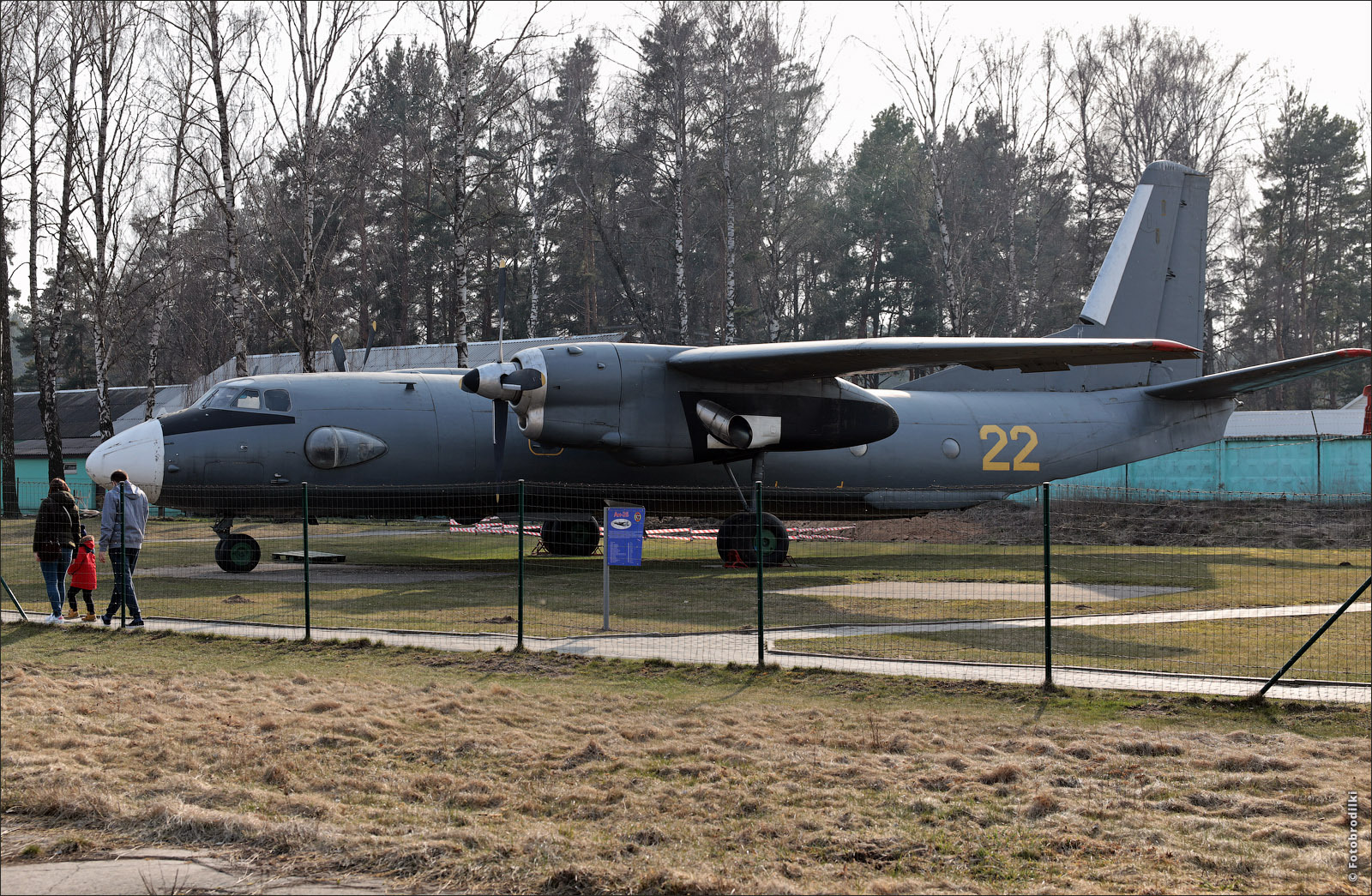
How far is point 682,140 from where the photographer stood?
1432 inches

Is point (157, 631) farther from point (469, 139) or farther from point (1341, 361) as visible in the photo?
point (469, 139)

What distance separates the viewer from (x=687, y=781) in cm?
700

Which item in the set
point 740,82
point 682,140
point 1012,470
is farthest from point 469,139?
point 1012,470

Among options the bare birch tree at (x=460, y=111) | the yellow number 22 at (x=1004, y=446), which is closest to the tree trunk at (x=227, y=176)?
the bare birch tree at (x=460, y=111)

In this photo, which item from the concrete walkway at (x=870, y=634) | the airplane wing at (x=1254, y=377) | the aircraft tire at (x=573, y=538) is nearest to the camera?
the concrete walkway at (x=870, y=634)

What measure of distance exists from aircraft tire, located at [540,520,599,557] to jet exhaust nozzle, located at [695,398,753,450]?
4.23m

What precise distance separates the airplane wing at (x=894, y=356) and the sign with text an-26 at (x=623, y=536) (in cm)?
653

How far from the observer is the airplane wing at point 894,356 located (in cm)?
1792

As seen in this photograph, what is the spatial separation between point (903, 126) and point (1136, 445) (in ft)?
163

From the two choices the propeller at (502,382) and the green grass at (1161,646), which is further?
the propeller at (502,382)

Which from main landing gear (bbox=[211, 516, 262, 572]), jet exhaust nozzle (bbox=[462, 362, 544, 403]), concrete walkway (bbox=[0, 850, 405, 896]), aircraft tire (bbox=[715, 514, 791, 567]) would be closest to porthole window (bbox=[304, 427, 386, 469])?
main landing gear (bbox=[211, 516, 262, 572])

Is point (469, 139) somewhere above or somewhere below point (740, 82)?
below

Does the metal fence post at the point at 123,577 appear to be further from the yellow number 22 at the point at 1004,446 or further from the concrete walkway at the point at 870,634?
the yellow number 22 at the point at 1004,446

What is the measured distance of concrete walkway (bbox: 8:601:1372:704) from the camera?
961 centimetres
